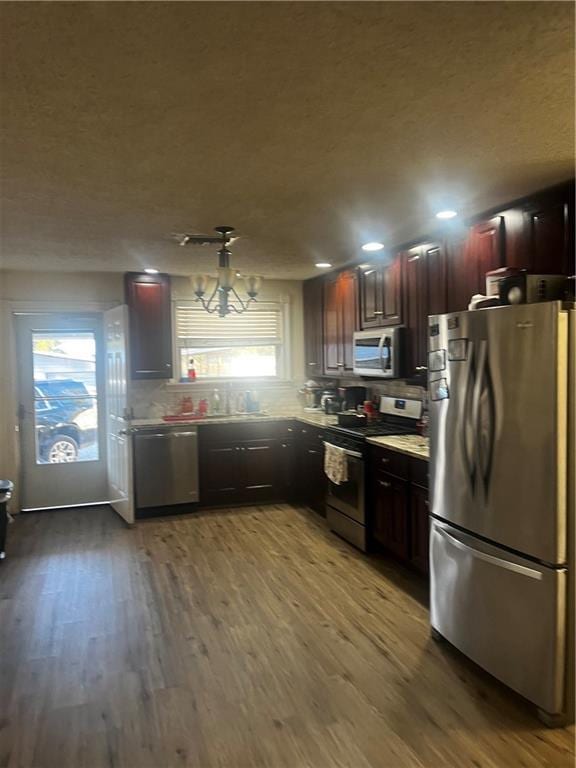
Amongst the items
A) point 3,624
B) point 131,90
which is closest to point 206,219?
point 131,90

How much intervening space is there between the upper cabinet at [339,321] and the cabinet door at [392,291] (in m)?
0.54

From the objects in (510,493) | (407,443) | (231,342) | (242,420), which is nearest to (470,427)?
(510,493)

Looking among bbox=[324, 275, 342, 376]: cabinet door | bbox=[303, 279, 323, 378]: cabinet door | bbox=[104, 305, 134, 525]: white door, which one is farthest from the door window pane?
bbox=[324, 275, 342, 376]: cabinet door

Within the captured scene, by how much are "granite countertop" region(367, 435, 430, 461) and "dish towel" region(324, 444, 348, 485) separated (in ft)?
1.21

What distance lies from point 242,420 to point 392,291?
2046 mm

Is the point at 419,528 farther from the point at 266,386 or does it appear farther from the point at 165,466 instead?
the point at 266,386

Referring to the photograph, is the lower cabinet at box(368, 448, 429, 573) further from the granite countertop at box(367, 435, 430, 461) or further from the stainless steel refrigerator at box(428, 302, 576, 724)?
the stainless steel refrigerator at box(428, 302, 576, 724)

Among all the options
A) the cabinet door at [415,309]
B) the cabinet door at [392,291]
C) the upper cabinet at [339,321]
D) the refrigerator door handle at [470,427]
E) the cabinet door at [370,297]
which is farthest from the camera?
the upper cabinet at [339,321]

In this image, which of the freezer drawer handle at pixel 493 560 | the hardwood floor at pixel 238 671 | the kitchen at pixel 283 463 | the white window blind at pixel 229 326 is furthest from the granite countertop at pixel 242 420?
the freezer drawer handle at pixel 493 560

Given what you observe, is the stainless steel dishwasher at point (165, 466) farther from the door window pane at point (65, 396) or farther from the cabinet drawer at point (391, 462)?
the cabinet drawer at point (391, 462)

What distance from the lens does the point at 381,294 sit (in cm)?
447

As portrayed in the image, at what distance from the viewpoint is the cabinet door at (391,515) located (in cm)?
363

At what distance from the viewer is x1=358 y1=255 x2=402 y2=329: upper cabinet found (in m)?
4.21

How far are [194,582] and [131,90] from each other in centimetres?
305
